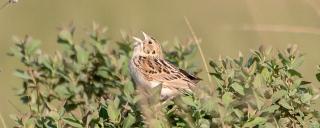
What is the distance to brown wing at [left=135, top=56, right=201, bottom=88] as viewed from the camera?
23.8ft

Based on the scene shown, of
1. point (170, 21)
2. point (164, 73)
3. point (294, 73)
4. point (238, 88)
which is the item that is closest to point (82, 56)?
point (164, 73)

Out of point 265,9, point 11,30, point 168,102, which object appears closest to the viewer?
point 168,102

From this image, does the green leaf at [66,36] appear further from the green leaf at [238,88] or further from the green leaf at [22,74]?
the green leaf at [238,88]

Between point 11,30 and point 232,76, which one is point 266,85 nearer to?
point 232,76

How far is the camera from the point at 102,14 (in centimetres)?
1255

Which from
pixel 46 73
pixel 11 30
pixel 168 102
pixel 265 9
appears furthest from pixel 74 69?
pixel 11 30

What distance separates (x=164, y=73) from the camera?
25.0 ft

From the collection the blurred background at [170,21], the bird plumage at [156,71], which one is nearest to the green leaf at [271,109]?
the bird plumage at [156,71]

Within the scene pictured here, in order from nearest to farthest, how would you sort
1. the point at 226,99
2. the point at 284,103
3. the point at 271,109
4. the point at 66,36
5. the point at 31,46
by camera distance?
the point at 226,99 < the point at 271,109 < the point at 284,103 < the point at 31,46 < the point at 66,36

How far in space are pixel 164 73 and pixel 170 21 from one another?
4635 mm

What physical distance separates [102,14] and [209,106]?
7002 millimetres

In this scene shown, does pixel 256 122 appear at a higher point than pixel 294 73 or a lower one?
lower

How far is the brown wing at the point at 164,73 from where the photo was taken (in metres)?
7.26

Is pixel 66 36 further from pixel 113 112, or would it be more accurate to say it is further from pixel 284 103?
pixel 284 103
